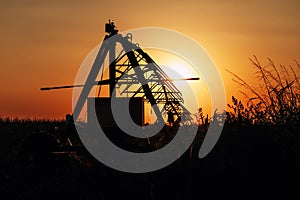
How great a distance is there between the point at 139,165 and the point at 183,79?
33.4ft

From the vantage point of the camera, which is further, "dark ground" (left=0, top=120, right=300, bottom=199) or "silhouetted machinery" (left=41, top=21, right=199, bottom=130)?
"silhouetted machinery" (left=41, top=21, right=199, bottom=130)

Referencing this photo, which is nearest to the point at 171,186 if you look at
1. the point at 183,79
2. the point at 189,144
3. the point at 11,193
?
the point at 189,144

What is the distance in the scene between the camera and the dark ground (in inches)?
365

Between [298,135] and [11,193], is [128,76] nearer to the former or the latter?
[11,193]

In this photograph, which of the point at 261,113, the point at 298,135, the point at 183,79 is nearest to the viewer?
the point at 298,135

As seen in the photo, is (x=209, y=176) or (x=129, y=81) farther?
(x=129, y=81)

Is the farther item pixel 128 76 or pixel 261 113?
pixel 128 76

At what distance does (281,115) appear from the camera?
9867mm

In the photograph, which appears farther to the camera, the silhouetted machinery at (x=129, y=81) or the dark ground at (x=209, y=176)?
the silhouetted machinery at (x=129, y=81)

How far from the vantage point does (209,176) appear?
9.69 metres

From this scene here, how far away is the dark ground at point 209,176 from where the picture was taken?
9.28 m

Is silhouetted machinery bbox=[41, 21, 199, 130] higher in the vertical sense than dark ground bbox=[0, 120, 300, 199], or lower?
higher

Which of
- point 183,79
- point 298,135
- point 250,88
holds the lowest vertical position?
point 298,135

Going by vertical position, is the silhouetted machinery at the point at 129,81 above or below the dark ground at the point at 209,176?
above
